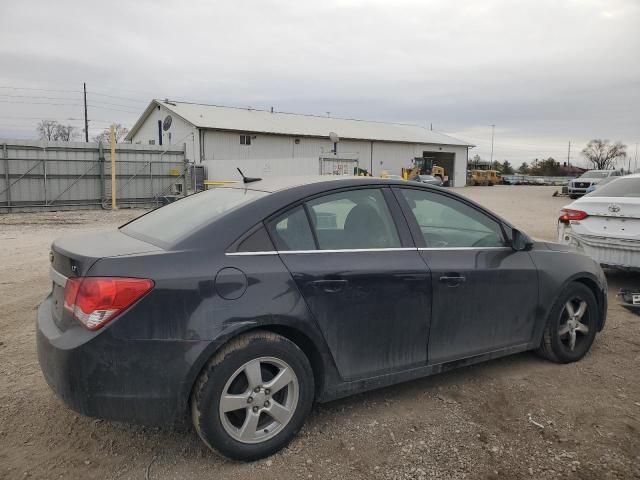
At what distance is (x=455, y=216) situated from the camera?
12.2 feet

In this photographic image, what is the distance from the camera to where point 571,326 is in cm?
418

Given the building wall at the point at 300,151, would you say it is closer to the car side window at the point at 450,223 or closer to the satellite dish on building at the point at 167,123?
the satellite dish on building at the point at 167,123

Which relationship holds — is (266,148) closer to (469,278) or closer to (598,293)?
(598,293)

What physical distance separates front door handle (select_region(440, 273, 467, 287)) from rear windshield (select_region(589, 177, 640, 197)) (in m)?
4.32

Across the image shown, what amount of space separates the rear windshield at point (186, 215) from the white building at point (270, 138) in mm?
20463

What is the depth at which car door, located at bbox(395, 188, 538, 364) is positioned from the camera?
3350mm

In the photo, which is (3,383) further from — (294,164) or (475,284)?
(294,164)

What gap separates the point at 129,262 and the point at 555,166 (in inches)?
3939

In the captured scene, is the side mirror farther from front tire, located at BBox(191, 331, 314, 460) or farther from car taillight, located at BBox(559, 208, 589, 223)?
car taillight, located at BBox(559, 208, 589, 223)

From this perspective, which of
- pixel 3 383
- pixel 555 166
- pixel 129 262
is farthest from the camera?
pixel 555 166

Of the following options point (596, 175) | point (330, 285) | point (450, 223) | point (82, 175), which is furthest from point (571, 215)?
point (596, 175)

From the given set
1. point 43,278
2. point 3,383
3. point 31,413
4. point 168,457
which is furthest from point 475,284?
point 43,278

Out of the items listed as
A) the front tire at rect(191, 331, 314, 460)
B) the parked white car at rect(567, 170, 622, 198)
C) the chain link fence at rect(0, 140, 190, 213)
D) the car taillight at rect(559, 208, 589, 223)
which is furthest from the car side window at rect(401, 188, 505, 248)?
the parked white car at rect(567, 170, 622, 198)

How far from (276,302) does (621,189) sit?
232 inches
